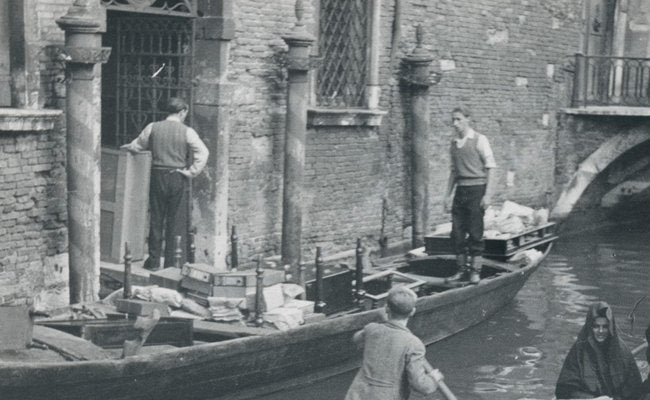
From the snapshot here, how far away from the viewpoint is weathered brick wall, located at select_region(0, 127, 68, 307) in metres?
10.9

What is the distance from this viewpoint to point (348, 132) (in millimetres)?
15320

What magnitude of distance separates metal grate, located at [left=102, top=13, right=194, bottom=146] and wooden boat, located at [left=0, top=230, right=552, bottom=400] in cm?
301

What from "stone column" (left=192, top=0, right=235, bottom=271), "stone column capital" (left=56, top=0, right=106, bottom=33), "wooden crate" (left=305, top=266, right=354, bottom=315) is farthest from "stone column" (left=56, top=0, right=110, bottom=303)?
"wooden crate" (left=305, top=266, right=354, bottom=315)

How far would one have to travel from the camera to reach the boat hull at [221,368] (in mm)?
8281

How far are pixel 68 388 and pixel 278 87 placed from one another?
6.31m

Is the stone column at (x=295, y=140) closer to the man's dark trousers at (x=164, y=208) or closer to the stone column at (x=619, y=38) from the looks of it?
the man's dark trousers at (x=164, y=208)

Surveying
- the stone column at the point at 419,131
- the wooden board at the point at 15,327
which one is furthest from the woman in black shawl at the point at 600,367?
the stone column at the point at 419,131

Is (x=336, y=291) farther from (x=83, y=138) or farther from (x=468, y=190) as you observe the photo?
(x=83, y=138)

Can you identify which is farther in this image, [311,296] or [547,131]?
[547,131]

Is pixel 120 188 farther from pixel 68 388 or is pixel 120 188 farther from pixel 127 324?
pixel 68 388

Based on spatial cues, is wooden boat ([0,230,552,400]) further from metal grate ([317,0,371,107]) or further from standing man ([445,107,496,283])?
metal grate ([317,0,371,107])

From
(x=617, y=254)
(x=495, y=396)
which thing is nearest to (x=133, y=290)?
(x=495, y=396)

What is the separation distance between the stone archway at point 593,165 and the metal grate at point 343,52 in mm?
6087

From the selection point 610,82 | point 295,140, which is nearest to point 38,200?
point 295,140
